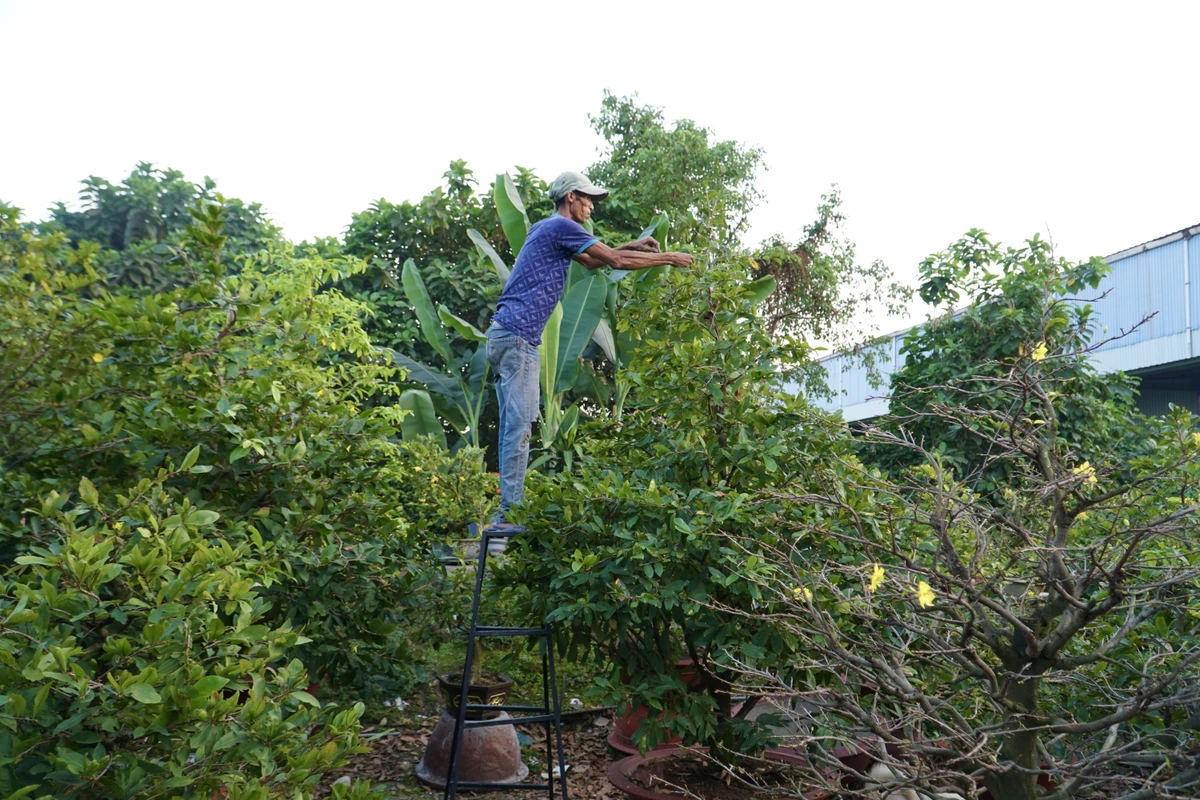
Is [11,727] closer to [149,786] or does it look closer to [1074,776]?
[149,786]

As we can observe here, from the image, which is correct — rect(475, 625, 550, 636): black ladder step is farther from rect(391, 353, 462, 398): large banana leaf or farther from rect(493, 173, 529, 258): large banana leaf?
rect(391, 353, 462, 398): large banana leaf

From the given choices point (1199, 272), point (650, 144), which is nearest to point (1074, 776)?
point (650, 144)

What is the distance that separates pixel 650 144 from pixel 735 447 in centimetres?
1113

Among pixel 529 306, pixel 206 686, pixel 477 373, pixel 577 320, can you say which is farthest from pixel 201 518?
pixel 477 373

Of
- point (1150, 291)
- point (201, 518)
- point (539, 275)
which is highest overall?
point (1150, 291)

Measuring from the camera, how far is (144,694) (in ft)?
6.43

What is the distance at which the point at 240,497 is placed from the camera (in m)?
3.65

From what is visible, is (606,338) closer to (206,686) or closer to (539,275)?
(539,275)

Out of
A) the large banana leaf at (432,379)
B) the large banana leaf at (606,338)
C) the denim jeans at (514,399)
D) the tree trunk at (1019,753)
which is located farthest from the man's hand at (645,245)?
the large banana leaf at (432,379)

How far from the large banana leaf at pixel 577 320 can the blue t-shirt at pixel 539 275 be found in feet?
14.6

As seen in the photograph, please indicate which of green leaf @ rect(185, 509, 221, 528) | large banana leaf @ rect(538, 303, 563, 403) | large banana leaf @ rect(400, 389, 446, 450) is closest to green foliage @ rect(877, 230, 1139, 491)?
large banana leaf @ rect(538, 303, 563, 403)

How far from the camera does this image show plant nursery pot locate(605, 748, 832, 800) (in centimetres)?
371

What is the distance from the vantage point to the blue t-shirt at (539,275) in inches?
163

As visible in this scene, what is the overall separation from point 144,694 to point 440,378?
29.5 feet
